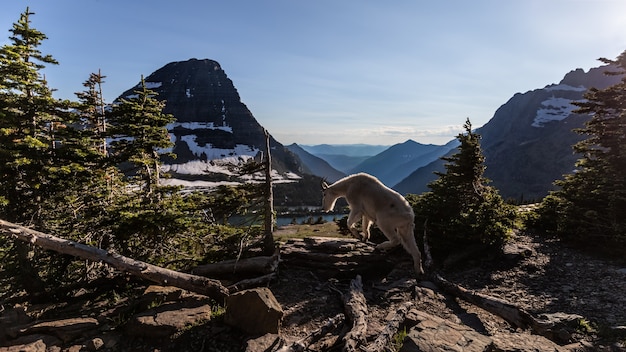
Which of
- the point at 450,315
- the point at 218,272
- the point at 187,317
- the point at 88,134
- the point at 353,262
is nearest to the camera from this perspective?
the point at 187,317

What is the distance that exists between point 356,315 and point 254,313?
94.7 inches

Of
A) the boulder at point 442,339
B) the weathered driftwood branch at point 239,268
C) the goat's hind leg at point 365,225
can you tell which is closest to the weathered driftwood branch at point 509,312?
the boulder at point 442,339

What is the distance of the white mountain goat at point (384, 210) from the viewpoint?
1051 cm

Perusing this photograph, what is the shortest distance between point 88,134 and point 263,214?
7.24 m

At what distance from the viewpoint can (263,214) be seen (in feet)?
36.9

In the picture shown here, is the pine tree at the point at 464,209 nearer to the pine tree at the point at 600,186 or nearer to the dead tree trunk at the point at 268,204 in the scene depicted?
the pine tree at the point at 600,186

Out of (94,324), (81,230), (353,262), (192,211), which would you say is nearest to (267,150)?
(192,211)

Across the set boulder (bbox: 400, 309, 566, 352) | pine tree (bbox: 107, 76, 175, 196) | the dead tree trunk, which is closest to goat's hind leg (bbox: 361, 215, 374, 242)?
the dead tree trunk

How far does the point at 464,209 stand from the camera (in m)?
14.9

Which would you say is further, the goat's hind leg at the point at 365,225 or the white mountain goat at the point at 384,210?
the goat's hind leg at the point at 365,225

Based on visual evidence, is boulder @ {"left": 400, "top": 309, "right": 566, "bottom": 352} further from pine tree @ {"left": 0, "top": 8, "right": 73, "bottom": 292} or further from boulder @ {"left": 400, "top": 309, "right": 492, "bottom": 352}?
pine tree @ {"left": 0, "top": 8, "right": 73, "bottom": 292}

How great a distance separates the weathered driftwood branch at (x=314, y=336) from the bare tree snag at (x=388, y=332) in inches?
44.2

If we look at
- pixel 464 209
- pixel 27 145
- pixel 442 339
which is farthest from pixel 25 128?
pixel 464 209

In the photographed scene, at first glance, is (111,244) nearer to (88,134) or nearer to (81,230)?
(81,230)
